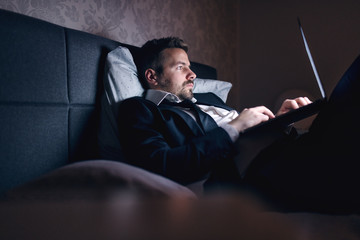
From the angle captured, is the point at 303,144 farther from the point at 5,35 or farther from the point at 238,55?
the point at 238,55

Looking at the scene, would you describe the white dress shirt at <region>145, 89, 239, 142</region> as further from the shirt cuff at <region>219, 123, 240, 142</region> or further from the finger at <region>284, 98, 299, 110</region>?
the finger at <region>284, 98, 299, 110</region>

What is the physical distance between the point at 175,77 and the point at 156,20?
0.78 metres

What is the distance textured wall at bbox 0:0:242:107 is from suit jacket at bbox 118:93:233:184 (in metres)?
0.61

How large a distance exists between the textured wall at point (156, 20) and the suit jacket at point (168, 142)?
606 millimetres

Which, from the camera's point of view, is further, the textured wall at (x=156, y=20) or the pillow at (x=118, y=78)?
the textured wall at (x=156, y=20)

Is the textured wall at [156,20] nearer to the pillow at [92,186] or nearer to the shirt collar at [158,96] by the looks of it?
the shirt collar at [158,96]

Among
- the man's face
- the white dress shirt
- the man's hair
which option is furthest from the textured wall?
the white dress shirt

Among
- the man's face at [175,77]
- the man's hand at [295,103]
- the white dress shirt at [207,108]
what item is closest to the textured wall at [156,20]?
the man's face at [175,77]

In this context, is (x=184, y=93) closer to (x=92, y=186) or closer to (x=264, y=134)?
(x=264, y=134)

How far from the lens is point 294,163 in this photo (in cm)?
61

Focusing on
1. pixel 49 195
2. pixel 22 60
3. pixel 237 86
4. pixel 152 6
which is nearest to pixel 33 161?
pixel 22 60

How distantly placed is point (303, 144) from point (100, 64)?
2.82ft

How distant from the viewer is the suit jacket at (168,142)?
28.7 inches

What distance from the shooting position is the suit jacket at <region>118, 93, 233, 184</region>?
73cm
